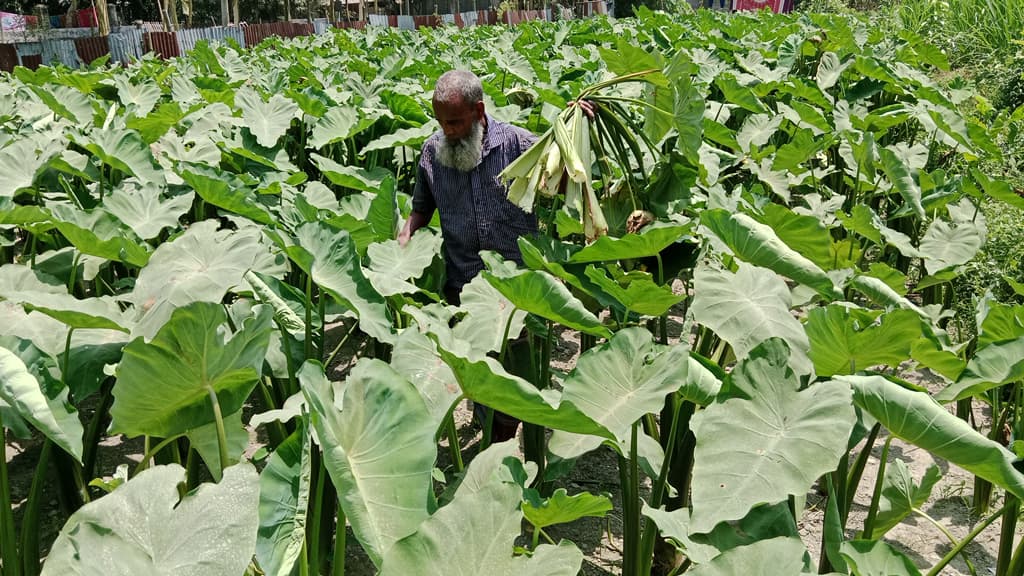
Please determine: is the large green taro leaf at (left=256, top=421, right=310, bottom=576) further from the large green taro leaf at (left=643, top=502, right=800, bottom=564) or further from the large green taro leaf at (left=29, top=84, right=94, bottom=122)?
the large green taro leaf at (left=29, top=84, right=94, bottom=122)

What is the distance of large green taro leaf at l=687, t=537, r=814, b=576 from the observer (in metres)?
1.11

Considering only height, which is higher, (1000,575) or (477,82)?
(477,82)

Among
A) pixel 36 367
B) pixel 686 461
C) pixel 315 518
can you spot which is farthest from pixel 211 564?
pixel 686 461

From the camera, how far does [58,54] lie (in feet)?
36.1

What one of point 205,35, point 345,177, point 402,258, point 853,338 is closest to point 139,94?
point 345,177

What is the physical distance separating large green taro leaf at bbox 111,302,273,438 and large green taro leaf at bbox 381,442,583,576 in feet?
1.78

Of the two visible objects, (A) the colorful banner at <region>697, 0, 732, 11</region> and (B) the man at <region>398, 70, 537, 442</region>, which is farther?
(A) the colorful banner at <region>697, 0, 732, 11</region>

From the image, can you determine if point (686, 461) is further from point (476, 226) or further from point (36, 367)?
point (36, 367)

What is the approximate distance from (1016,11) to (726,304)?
33.4 feet

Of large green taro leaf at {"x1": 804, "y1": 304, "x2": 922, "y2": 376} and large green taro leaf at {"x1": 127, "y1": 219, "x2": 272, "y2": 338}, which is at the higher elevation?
large green taro leaf at {"x1": 127, "y1": 219, "x2": 272, "y2": 338}

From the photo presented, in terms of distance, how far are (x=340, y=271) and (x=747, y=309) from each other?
92 centimetres

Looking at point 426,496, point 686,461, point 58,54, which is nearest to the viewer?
point 426,496

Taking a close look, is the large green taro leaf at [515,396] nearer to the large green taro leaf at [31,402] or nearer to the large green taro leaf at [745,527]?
the large green taro leaf at [745,527]

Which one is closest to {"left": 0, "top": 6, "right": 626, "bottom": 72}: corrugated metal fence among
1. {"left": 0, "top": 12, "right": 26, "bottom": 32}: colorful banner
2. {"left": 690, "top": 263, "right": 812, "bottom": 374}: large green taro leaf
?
{"left": 0, "top": 12, "right": 26, "bottom": 32}: colorful banner
